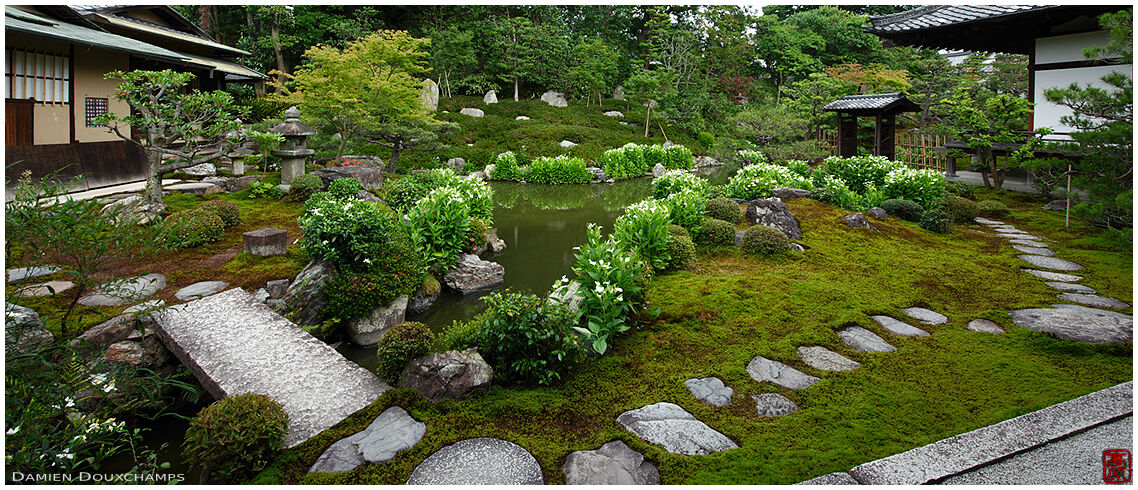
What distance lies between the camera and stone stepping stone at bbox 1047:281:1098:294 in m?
6.70

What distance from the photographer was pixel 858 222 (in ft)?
33.4

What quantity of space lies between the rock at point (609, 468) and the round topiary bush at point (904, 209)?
31.2ft

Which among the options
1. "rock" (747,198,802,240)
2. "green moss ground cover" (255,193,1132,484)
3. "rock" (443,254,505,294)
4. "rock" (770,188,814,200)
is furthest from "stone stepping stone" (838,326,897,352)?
"rock" (770,188,814,200)

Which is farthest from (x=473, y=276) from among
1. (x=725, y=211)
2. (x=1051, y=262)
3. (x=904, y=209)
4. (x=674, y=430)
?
(x=904, y=209)

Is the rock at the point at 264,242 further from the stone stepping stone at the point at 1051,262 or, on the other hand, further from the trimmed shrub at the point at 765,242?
the stone stepping stone at the point at 1051,262

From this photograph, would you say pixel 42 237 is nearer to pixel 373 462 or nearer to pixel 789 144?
pixel 373 462

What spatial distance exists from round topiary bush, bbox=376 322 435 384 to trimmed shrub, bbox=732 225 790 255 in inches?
218

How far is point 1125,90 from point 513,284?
7.06 meters

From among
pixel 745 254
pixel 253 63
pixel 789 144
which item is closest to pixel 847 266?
pixel 745 254

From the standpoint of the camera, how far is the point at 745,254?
8.82m

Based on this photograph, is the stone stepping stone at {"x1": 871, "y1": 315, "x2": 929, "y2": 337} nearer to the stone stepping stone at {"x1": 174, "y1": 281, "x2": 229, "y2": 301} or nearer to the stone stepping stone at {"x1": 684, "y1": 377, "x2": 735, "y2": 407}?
the stone stepping stone at {"x1": 684, "y1": 377, "x2": 735, "y2": 407}

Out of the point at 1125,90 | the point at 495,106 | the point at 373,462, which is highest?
the point at 495,106

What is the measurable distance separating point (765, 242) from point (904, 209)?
4132 millimetres

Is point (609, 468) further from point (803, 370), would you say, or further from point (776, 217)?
point (776, 217)
